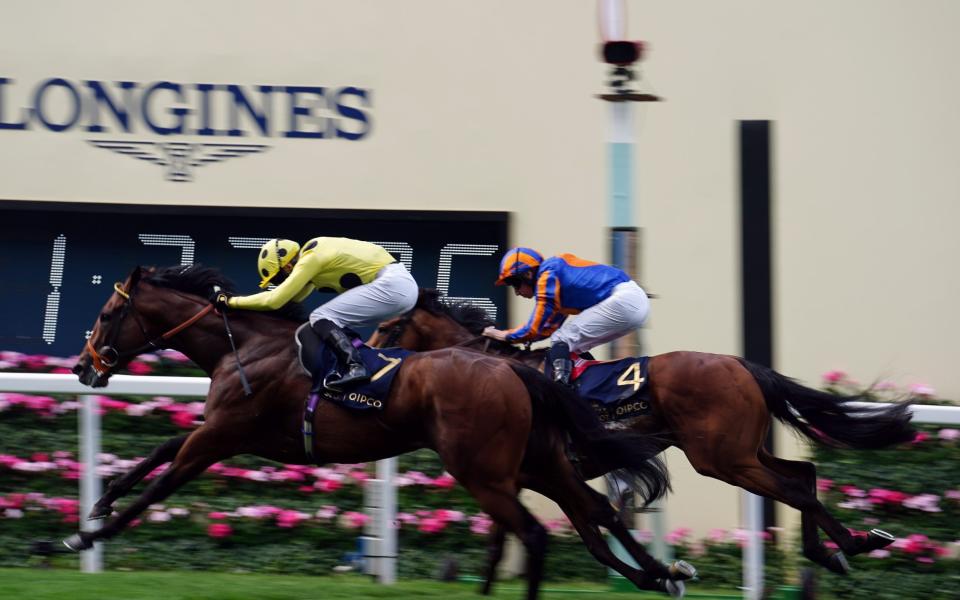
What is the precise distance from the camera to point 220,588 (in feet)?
17.1

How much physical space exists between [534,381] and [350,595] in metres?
1.07

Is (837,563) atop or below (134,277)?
below

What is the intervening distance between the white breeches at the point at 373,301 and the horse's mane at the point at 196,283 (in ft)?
0.60

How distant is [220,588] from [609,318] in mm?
2117

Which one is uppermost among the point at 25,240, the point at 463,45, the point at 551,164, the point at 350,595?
the point at 463,45

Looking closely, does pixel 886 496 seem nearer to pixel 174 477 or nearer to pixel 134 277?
pixel 174 477

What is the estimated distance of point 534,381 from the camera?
5328mm

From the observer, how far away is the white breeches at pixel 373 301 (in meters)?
5.64

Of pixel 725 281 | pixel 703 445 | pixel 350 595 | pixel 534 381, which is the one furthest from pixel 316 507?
pixel 725 281

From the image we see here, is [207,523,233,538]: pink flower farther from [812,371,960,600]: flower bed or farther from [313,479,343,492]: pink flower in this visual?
[812,371,960,600]: flower bed

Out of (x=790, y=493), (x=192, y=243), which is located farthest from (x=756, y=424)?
(x=192, y=243)

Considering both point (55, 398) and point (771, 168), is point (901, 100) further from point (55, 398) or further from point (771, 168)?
point (55, 398)

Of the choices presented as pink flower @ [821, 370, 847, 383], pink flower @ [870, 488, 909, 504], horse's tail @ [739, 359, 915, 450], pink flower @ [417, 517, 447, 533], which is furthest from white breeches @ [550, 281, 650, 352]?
pink flower @ [821, 370, 847, 383]

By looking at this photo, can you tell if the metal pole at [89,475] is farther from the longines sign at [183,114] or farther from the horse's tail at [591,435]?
the longines sign at [183,114]
